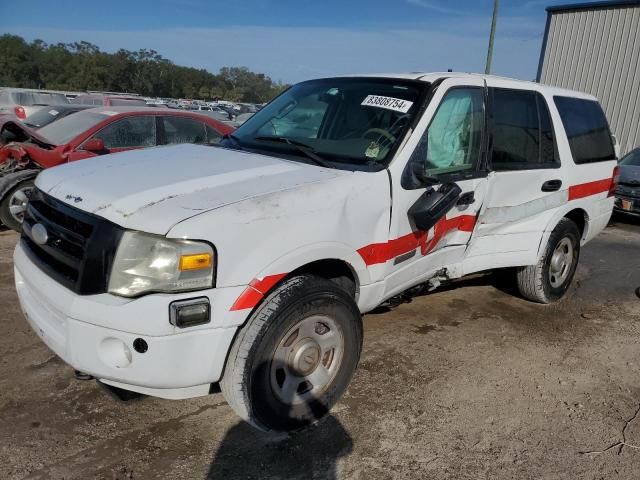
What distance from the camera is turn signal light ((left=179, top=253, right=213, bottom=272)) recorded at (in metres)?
2.30

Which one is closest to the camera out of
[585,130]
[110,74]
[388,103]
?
[388,103]

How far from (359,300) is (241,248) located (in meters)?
0.98

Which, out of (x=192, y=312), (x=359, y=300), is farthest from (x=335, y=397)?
(x=192, y=312)

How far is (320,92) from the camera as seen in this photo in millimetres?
3982

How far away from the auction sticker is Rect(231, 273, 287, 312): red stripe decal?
1490mm

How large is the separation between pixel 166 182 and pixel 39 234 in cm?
71

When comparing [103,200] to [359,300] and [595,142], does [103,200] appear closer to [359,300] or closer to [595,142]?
[359,300]

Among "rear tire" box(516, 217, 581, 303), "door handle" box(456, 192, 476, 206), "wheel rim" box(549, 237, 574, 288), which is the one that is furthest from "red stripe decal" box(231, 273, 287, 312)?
"wheel rim" box(549, 237, 574, 288)

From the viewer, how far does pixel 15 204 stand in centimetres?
632

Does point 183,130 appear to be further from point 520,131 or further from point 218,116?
point 218,116

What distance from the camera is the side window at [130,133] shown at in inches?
271

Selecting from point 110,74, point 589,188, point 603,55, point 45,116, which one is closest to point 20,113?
point 45,116

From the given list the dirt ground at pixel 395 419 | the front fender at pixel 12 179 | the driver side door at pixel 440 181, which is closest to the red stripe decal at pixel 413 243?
the driver side door at pixel 440 181

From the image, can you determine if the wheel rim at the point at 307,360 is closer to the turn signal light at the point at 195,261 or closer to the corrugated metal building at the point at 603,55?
the turn signal light at the point at 195,261
